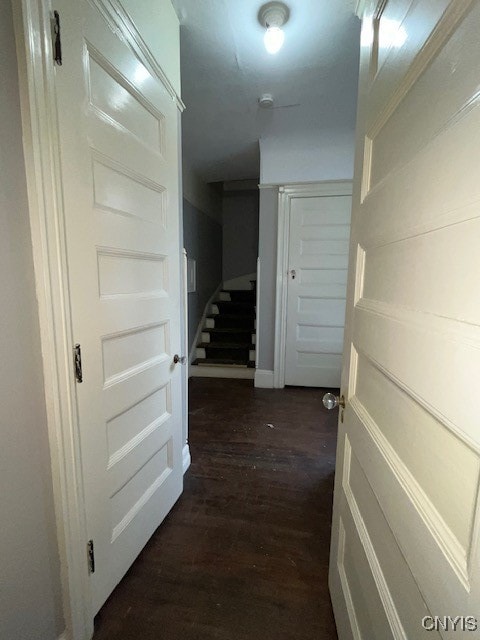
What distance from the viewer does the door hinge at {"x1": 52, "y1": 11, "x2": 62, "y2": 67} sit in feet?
2.43

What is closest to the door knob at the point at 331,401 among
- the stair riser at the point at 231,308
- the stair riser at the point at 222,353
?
the stair riser at the point at 222,353

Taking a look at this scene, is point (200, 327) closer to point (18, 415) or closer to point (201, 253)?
point (201, 253)

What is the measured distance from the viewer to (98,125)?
906mm

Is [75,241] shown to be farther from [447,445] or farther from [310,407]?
[310,407]

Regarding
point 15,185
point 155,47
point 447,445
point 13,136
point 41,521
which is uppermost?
point 155,47

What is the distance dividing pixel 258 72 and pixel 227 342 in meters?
2.91

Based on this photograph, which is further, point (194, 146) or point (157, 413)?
point (194, 146)

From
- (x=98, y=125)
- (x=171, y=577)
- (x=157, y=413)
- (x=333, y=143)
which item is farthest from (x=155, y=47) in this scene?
(x=171, y=577)

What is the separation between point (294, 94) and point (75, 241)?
2160 mm

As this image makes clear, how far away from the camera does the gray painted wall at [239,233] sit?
5055mm

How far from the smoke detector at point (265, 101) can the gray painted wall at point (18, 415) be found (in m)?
1.89

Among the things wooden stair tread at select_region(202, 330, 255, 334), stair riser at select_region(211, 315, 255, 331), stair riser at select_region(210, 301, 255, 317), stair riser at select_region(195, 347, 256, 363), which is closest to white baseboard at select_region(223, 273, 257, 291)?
stair riser at select_region(210, 301, 255, 317)

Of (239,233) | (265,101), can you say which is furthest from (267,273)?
(239,233)

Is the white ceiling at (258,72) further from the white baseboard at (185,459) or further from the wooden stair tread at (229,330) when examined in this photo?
the white baseboard at (185,459)
